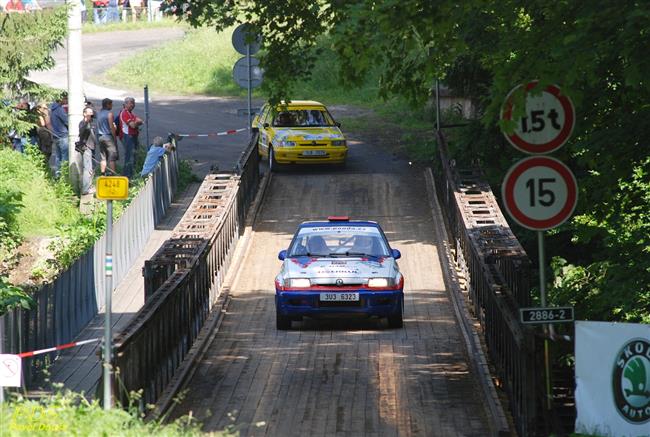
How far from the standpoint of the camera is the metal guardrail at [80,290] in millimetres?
17062

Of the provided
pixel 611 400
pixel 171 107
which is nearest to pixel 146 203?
pixel 611 400

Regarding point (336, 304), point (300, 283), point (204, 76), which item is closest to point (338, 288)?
point (336, 304)

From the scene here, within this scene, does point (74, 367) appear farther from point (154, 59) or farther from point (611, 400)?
point (154, 59)

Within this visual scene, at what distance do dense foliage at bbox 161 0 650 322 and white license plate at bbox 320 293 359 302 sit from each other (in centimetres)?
295

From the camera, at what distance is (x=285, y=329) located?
1998cm

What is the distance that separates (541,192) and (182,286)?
23.7 feet

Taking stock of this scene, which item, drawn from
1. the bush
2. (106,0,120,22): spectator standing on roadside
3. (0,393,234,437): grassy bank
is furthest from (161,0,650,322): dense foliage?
(106,0,120,22): spectator standing on roadside

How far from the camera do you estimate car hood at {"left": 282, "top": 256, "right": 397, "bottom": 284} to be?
19.4 meters

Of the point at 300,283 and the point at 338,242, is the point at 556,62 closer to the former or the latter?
the point at 300,283

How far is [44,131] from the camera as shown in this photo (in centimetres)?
3219

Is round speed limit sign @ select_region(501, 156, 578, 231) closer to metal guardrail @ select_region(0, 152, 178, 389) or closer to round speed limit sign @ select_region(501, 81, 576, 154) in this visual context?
round speed limit sign @ select_region(501, 81, 576, 154)

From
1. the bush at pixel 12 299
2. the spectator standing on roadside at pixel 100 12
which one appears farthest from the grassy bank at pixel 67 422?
the spectator standing on roadside at pixel 100 12

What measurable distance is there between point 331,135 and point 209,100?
19.1 metres

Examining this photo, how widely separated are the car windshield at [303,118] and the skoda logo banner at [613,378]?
2364 centimetres
